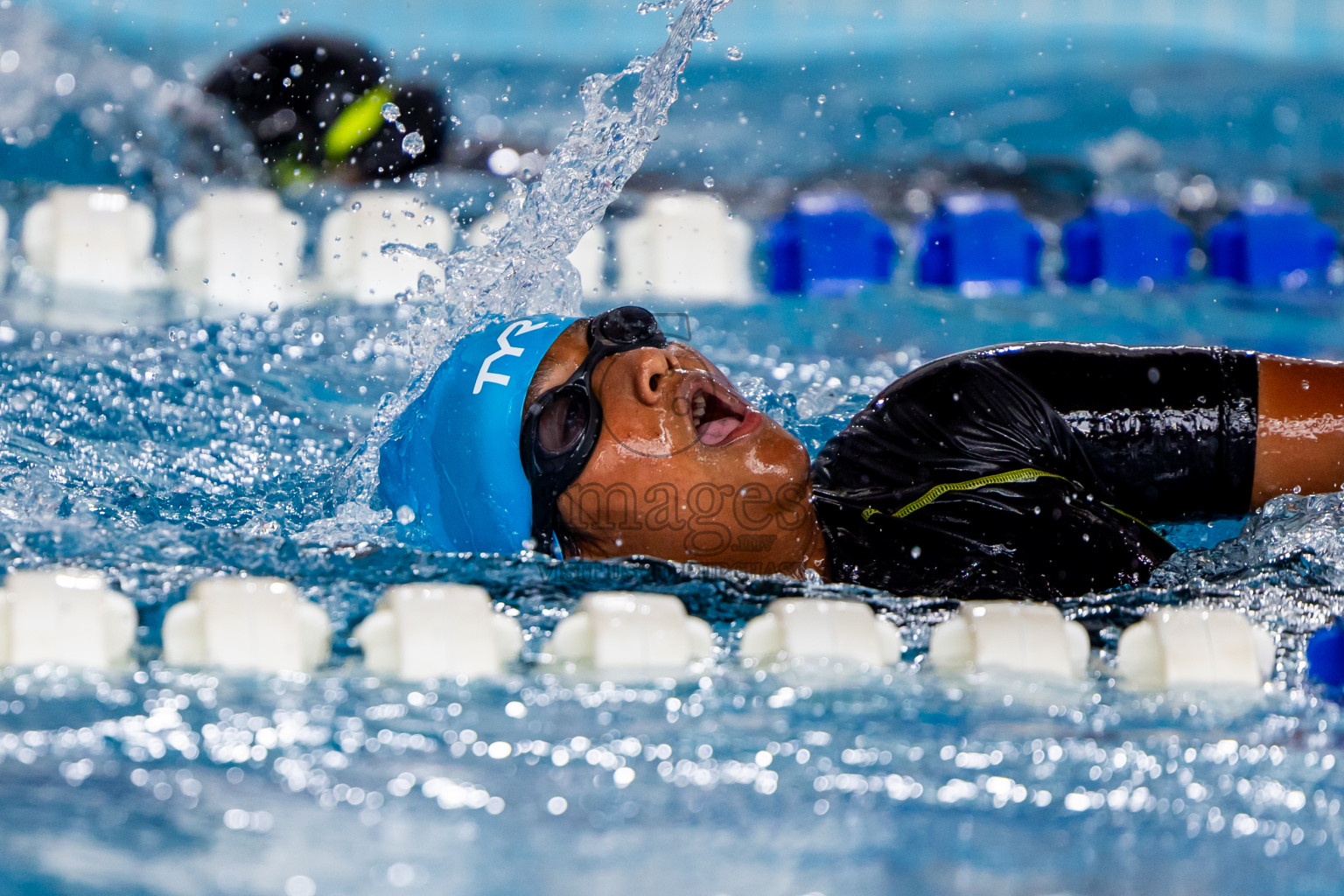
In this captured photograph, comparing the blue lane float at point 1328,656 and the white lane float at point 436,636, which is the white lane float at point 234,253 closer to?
the white lane float at point 436,636

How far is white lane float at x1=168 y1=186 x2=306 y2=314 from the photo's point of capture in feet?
14.4

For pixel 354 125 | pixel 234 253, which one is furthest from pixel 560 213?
pixel 354 125

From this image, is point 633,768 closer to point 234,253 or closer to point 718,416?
point 718,416

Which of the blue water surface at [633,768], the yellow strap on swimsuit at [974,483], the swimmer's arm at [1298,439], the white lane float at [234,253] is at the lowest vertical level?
the blue water surface at [633,768]

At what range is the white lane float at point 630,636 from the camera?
1532mm

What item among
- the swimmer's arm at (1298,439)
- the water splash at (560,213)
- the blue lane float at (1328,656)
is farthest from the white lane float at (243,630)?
the swimmer's arm at (1298,439)

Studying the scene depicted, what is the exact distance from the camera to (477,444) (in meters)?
2.05

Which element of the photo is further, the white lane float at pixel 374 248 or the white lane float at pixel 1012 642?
the white lane float at pixel 374 248

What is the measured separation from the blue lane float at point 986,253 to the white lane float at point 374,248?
1682mm

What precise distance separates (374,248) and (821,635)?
3.22 m

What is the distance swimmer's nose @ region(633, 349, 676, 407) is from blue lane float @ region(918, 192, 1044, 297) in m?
2.97

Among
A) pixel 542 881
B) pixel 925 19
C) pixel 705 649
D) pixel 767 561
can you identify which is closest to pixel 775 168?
pixel 925 19

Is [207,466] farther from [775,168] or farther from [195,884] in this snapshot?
[775,168]

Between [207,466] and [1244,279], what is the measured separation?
144 inches
